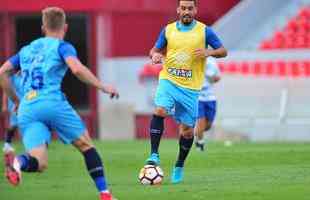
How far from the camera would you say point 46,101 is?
38.2ft

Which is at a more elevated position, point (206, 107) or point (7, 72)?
point (7, 72)

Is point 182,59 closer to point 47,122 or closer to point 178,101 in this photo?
point 178,101

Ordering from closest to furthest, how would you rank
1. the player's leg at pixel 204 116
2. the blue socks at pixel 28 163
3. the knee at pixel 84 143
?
the blue socks at pixel 28 163
the knee at pixel 84 143
the player's leg at pixel 204 116

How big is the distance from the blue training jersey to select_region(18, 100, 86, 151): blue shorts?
0.09 meters

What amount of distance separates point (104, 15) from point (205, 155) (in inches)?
660

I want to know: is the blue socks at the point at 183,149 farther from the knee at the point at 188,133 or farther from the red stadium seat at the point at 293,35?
the red stadium seat at the point at 293,35

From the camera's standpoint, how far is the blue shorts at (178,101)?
47.4ft

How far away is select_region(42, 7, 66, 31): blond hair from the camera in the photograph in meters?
11.5

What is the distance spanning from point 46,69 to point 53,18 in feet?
1.72

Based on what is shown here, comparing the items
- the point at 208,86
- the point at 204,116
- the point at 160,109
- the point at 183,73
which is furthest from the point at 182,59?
the point at 208,86

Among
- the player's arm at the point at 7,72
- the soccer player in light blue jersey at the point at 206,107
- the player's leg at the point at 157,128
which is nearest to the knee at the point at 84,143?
the player's arm at the point at 7,72

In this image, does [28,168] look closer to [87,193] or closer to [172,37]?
[87,193]

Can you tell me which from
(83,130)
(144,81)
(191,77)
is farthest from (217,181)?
(144,81)

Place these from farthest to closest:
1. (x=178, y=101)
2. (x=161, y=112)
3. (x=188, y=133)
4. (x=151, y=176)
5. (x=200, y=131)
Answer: (x=200, y=131) < (x=188, y=133) < (x=178, y=101) < (x=161, y=112) < (x=151, y=176)
